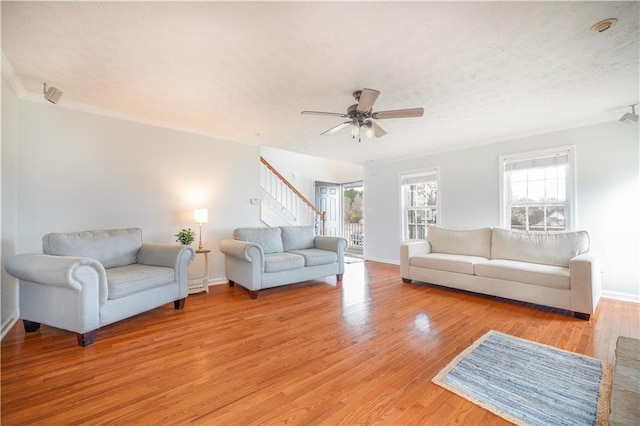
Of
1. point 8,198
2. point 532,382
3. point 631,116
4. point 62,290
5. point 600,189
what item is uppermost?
point 631,116

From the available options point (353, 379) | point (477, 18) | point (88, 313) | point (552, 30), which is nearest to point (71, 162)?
point (88, 313)

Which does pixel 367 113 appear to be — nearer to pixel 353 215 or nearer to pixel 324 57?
pixel 324 57

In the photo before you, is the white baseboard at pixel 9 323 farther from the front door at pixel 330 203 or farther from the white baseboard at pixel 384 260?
the front door at pixel 330 203

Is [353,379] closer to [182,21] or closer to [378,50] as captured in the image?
[378,50]

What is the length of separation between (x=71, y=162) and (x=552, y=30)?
15.8 feet

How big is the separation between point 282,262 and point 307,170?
4519mm

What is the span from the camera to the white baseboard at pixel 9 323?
2.45 metres

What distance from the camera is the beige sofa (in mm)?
2916

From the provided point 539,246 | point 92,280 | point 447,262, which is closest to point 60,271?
point 92,280

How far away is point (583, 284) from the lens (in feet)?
9.35

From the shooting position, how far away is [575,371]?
1899 mm

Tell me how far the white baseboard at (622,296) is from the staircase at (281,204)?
207 inches

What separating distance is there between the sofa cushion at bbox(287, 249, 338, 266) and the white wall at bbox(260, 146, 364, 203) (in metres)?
3.52

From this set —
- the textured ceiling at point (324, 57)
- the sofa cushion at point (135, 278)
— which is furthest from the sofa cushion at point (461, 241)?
the sofa cushion at point (135, 278)
